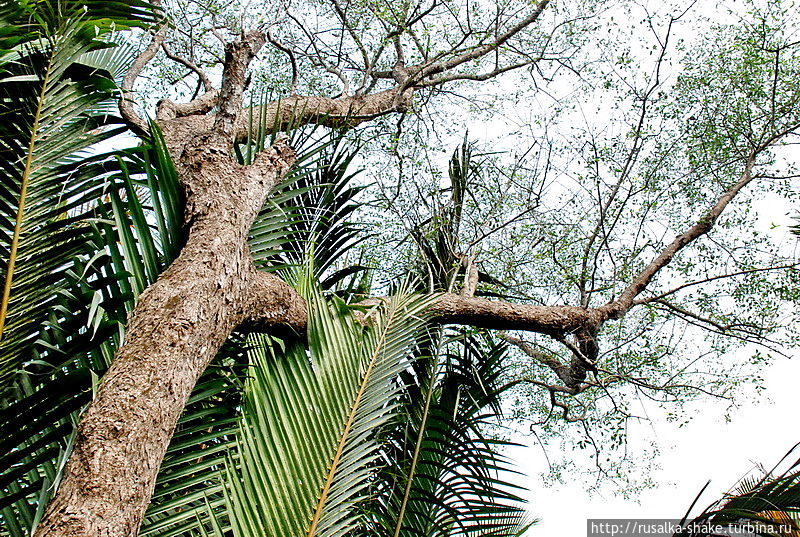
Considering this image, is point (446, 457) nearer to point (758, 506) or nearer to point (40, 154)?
point (758, 506)

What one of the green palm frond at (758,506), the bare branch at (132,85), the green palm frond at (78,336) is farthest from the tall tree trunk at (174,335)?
the bare branch at (132,85)

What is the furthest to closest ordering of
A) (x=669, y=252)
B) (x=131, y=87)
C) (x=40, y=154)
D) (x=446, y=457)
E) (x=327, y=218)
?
(x=669, y=252) < (x=131, y=87) < (x=327, y=218) < (x=446, y=457) < (x=40, y=154)

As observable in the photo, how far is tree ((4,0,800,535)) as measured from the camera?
1707 millimetres

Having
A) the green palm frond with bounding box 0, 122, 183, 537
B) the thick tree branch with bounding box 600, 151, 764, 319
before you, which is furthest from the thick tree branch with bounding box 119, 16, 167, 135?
the thick tree branch with bounding box 600, 151, 764, 319

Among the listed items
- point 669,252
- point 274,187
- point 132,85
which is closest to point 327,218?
point 274,187

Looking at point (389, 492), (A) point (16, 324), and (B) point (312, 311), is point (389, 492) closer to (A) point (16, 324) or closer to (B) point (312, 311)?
(B) point (312, 311)

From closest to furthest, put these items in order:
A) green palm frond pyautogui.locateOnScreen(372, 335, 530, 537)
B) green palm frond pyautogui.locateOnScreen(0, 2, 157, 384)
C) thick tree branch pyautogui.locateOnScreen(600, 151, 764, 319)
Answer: green palm frond pyautogui.locateOnScreen(0, 2, 157, 384) → green palm frond pyautogui.locateOnScreen(372, 335, 530, 537) → thick tree branch pyautogui.locateOnScreen(600, 151, 764, 319)

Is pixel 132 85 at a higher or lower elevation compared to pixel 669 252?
higher

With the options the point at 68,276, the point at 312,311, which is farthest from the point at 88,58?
the point at 312,311

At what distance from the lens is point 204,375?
2.35 m

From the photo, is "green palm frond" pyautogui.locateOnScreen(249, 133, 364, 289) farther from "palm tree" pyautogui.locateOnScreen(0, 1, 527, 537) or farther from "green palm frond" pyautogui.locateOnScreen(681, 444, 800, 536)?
"green palm frond" pyautogui.locateOnScreen(681, 444, 800, 536)

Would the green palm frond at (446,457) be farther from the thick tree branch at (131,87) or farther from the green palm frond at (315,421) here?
the thick tree branch at (131,87)

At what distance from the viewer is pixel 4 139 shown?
226 cm

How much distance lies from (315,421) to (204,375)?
0.58 m
